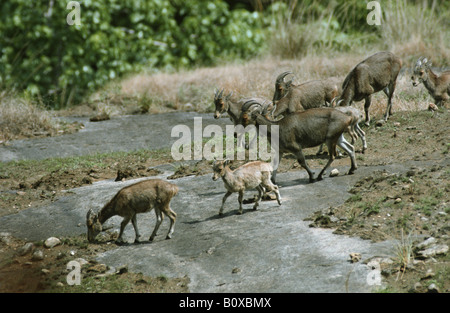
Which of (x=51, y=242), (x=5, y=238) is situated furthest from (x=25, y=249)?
(x=5, y=238)

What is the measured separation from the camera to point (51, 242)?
9633 millimetres

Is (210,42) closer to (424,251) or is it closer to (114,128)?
(114,128)

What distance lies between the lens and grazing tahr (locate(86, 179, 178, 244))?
9.24 metres

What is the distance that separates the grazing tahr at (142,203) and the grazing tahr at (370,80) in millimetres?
5614

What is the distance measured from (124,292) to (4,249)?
9.42 feet

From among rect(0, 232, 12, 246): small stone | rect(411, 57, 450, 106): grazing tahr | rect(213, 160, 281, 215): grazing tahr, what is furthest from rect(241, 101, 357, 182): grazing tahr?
rect(411, 57, 450, 106): grazing tahr

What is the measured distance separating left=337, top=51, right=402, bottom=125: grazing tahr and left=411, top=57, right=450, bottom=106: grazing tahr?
2.88 feet

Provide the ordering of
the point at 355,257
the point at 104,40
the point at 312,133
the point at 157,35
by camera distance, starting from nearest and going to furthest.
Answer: the point at 355,257
the point at 312,133
the point at 104,40
the point at 157,35

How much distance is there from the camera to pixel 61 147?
52.9ft

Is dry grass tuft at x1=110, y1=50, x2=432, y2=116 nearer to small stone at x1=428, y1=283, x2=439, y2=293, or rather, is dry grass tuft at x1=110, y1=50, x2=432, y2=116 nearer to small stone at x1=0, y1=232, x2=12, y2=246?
small stone at x1=0, y1=232, x2=12, y2=246

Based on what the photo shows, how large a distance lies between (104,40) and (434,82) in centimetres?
1299

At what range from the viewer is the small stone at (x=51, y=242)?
960 centimetres

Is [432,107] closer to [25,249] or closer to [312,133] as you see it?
[312,133]
